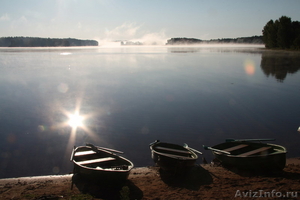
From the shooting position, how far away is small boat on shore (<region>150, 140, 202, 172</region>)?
9852 millimetres

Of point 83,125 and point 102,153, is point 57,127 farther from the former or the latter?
point 102,153

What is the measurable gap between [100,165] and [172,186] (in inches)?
109

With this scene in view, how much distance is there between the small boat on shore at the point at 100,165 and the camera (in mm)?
9016

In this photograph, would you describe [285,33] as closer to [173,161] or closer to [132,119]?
[132,119]

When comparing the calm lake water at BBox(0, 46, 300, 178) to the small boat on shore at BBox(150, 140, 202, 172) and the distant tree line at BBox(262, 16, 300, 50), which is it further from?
the distant tree line at BBox(262, 16, 300, 50)

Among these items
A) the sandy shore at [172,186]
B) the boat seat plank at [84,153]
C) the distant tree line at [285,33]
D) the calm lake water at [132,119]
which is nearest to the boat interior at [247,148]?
the sandy shore at [172,186]

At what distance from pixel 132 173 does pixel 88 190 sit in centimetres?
192

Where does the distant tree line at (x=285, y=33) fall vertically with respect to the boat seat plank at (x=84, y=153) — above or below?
above

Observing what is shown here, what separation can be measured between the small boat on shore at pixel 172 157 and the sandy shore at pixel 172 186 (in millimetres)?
405

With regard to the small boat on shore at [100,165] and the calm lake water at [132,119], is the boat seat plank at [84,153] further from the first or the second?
the calm lake water at [132,119]

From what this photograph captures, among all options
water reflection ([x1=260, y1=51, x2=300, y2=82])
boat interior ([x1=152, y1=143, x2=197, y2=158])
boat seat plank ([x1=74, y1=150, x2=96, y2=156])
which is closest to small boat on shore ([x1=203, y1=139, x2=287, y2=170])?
boat interior ([x1=152, y1=143, x2=197, y2=158])

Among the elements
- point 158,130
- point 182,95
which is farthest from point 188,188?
point 182,95

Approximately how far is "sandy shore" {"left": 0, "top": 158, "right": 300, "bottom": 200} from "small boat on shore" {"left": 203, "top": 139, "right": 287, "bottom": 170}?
11.8 inches

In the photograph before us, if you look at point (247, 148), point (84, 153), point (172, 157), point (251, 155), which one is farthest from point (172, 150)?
point (84, 153)
